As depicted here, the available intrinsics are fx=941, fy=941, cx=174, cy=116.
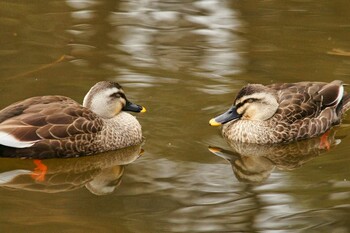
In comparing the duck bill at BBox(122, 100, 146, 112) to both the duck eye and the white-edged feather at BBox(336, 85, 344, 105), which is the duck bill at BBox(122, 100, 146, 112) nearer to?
the duck eye

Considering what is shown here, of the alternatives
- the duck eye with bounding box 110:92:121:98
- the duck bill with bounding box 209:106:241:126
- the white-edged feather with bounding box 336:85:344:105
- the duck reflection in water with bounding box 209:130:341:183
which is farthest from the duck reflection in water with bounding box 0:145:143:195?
the white-edged feather with bounding box 336:85:344:105

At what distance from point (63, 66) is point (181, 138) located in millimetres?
2717

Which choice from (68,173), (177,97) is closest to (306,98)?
(177,97)

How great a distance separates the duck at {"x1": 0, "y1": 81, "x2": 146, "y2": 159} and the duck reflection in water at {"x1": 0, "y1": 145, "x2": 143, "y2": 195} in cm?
9

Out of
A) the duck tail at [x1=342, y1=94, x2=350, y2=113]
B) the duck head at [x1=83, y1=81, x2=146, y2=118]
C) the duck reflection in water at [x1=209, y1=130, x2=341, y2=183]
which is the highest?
the duck head at [x1=83, y1=81, x2=146, y2=118]

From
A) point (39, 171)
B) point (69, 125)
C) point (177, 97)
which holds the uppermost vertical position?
point (69, 125)

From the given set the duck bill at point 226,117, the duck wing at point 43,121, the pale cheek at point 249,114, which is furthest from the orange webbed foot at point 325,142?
the duck wing at point 43,121

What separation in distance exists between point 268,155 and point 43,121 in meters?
2.58

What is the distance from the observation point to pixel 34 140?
1020 centimetres

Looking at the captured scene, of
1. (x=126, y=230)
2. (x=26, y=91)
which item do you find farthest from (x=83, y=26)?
(x=126, y=230)

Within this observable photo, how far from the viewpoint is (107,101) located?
10.9 meters

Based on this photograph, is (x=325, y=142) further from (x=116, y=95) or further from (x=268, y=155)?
(x=116, y=95)

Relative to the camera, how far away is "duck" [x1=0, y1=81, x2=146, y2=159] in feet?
33.4

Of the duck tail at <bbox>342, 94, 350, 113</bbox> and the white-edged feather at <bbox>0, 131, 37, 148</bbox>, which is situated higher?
the white-edged feather at <bbox>0, 131, 37, 148</bbox>
